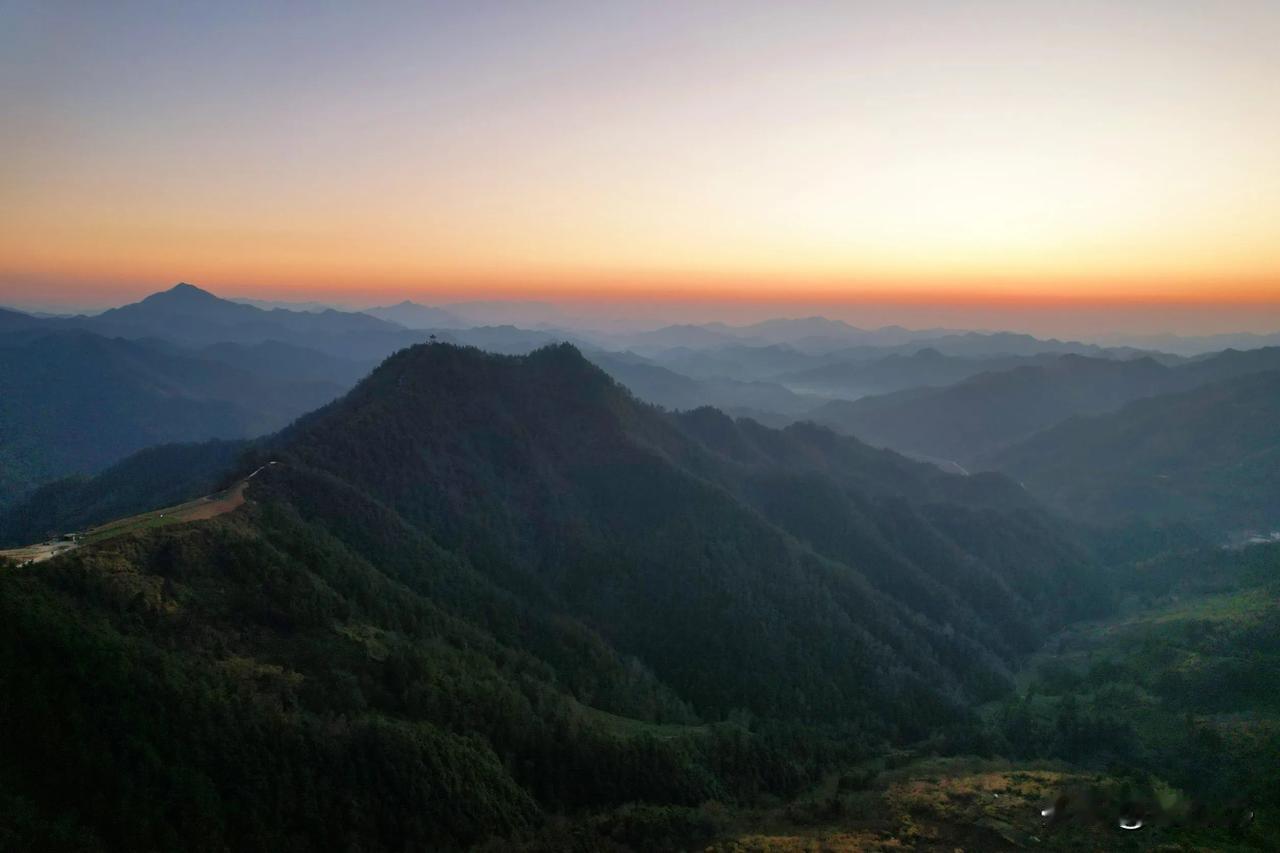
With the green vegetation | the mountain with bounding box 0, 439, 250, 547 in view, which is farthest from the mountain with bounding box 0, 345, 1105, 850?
the mountain with bounding box 0, 439, 250, 547

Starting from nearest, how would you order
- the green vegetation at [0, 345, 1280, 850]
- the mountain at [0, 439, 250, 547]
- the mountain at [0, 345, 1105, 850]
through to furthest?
the mountain at [0, 345, 1105, 850], the green vegetation at [0, 345, 1280, 850], the mountain at [0, 439, 250, 547]

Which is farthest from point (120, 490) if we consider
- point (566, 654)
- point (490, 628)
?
point (566, 654)

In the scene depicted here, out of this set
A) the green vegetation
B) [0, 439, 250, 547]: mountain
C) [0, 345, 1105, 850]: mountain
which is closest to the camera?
[0, 345, 1105, 850]: mountain

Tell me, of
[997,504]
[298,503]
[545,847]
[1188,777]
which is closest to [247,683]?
[545,847]

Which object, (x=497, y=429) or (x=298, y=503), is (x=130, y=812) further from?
(x=497, y=429)

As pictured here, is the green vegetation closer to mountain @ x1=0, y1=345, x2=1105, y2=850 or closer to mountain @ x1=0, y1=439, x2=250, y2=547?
mountain @ x1=0, y1=345, x2=1105, y2=850

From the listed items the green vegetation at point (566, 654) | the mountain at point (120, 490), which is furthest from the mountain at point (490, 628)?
the mountain at point (120, 490)

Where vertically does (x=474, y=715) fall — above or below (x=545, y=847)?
above

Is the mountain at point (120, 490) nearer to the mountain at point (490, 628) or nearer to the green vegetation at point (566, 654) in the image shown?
the green vegetation at point (566, 654)
